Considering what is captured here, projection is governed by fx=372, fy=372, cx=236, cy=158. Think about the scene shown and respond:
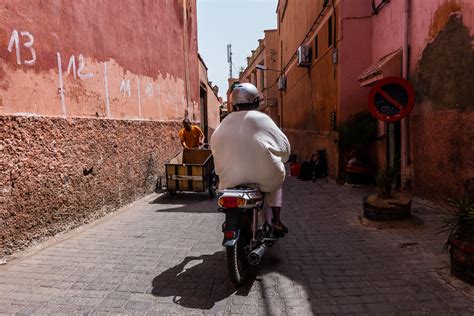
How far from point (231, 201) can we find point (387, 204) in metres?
3.01

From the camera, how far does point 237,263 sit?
3.45 m

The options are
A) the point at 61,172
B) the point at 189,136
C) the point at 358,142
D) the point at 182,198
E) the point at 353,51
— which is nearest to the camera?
the point at 61,172

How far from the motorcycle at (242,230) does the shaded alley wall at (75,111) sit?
2582mm

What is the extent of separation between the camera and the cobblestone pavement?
3166 millimetres

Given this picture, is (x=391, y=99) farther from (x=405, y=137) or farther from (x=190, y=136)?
(x=190, y=136)

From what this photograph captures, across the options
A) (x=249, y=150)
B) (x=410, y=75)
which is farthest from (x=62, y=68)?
(x=410, y=75)

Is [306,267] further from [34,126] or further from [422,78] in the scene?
[422,78]

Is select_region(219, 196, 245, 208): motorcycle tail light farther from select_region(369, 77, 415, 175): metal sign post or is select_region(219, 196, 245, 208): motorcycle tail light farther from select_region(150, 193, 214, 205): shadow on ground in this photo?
select_region(150, 193, 214, 205): shadow on ground

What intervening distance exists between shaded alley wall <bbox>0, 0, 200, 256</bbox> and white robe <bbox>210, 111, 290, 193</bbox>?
8.08 ft

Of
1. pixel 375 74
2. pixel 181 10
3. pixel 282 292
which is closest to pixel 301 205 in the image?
pixel 375 74

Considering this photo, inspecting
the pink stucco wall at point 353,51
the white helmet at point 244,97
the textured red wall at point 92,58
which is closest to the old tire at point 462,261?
the white helmet at point 244,97

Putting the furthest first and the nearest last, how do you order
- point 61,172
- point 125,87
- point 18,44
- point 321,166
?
point 321,166 → point 125,87 → point 61,172 → point 18,44

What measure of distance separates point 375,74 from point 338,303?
17.9 ft

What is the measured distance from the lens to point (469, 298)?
312 centimetres
